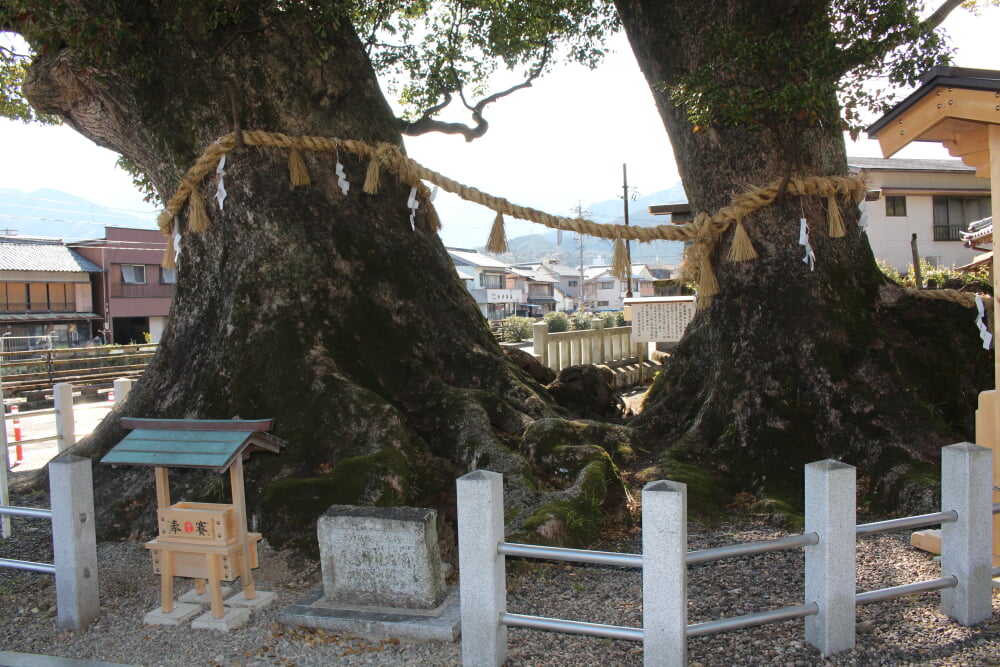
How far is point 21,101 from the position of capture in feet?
32.3

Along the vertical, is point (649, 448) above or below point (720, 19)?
below

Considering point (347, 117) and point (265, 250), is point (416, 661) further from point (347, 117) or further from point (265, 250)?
point (347, 117)

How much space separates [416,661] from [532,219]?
4.20 m

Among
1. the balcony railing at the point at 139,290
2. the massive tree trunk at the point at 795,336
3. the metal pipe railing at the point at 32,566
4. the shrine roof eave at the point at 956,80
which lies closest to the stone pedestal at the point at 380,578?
the metal pipe railing at the point at 32,566

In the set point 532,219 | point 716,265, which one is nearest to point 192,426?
point 532,219

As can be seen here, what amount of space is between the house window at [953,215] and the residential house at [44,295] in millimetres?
34897

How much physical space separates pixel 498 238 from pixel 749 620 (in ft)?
13.9

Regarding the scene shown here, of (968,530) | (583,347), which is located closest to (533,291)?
(583,347)

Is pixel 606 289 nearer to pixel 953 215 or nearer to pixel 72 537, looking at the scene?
pixel 953 215

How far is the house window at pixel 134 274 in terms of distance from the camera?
3359cm

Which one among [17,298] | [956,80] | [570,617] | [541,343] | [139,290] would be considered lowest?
[570,617]

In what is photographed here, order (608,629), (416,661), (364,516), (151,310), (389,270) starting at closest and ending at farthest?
(608,629), (416,661), (364,516), (389,270), (151,310)

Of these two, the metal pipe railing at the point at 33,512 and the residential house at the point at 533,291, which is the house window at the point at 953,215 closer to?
the metal pipe railing at the point at 33,512

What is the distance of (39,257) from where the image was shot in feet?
103
